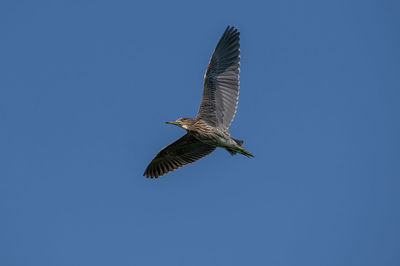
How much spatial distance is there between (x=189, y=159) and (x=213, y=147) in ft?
2.61

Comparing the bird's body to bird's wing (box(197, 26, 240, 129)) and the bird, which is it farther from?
bird's wing (box(197, 26, 240, 129))

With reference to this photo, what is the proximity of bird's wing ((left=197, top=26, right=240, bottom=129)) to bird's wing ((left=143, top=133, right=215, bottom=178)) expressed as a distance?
3.29 feet

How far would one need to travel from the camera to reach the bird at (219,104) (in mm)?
14922

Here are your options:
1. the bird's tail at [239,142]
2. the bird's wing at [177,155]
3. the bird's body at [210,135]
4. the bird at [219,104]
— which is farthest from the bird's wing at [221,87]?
the bird's wing at [177,155]

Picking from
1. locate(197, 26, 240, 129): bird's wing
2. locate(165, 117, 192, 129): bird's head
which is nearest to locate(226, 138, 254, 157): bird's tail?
locate(197, 26, 240, 129): bird's wing

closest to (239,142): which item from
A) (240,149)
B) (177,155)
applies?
(240,149)

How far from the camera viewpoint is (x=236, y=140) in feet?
49.0

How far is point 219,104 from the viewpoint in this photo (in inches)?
611

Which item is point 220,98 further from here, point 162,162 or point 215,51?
point 162,162

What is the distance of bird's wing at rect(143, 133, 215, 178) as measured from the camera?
16.3 meters

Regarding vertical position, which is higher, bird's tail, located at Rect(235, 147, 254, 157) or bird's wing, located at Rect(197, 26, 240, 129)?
bird's wing, located at Rect(197, 26, 240, 129)

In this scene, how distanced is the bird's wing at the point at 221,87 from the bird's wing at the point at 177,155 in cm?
100

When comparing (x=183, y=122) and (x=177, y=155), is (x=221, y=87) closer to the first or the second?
(x=183, y=122)

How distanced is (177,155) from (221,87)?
2.59 m
